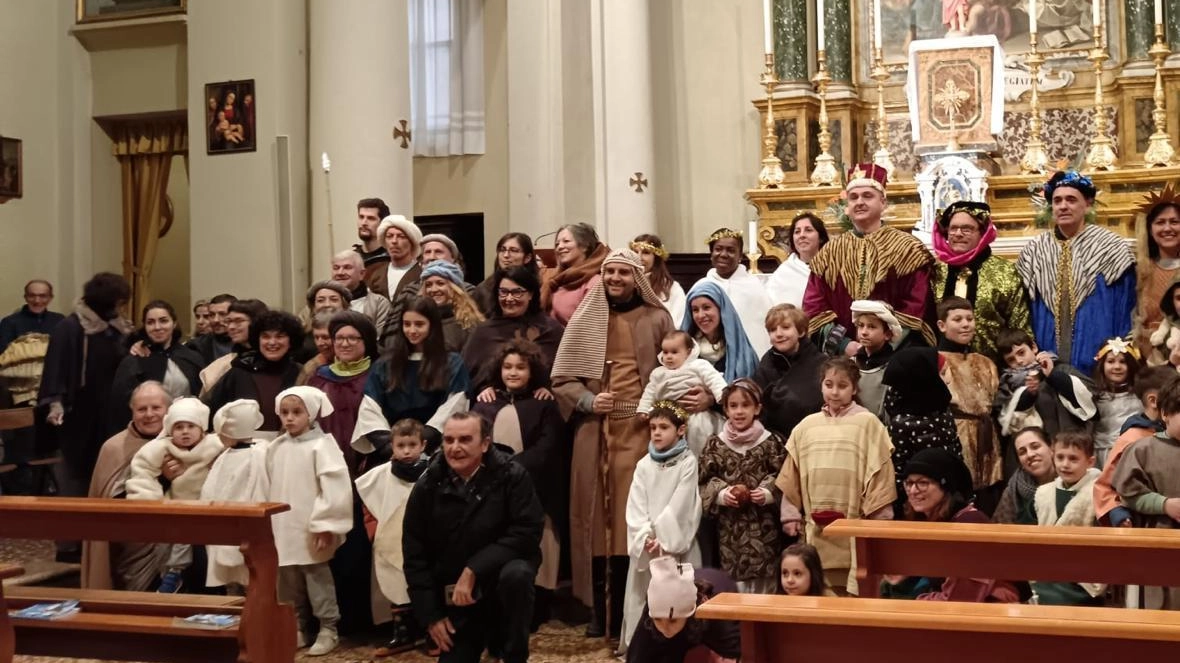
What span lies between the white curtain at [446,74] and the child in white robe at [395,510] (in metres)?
9.03

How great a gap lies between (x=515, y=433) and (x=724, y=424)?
0.95 m

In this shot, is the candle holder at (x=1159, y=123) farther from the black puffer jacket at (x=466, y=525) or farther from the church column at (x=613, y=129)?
the black puffer jacket at (x=466, y=525)

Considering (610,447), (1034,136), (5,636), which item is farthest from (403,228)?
(1034,136)

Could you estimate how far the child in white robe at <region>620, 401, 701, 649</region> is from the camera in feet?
19.7

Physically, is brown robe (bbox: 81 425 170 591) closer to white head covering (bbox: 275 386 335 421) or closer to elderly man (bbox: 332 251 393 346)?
white head covering (bbox: 275 386 335 421)

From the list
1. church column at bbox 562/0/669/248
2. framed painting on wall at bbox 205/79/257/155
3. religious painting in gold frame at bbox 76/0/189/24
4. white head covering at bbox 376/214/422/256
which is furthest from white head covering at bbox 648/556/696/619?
religious painting in gold frame at bbox 76/0/189/24

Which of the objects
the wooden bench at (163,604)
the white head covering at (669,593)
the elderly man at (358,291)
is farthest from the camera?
the elderly man at (358,291)

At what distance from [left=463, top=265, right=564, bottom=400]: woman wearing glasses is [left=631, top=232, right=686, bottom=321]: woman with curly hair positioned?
794mm

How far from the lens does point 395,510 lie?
6387 millimetres

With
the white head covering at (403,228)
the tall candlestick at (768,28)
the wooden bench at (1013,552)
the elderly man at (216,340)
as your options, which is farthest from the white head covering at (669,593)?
the tall candlestick at (768,28)

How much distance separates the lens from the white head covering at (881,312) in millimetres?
6102

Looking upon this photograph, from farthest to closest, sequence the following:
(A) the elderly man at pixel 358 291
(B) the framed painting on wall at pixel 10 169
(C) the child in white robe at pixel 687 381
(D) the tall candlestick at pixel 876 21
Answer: (D) the tall candlestick at pixel 876 21, (B) the framed painting on wall at pixel 10 169, (A) the elderly man at pixel 358 291, (C) the child in white robe at pixel 687 381

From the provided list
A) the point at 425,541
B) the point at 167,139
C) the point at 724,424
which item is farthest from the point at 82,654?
the point at 167,139

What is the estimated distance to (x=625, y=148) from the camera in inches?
509
